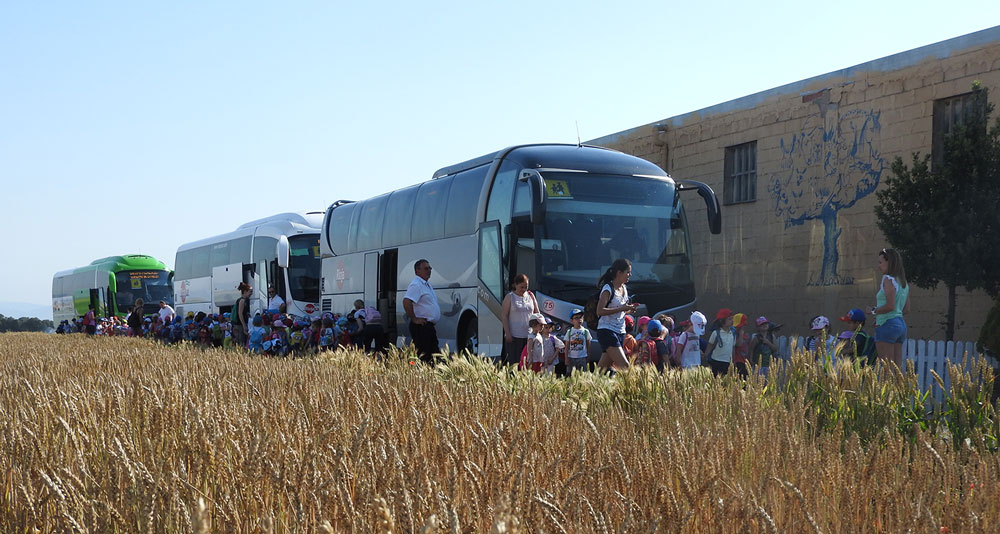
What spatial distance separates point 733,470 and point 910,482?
1.98ft

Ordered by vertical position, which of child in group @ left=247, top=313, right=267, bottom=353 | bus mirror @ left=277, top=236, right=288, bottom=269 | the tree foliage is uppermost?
bus mirror @ left=277, top=236, right=288, bottom=269

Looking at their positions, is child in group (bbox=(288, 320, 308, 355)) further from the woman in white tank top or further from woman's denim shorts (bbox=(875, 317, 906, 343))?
woman's denim shorts (bbox=(875, 317, 906, 343))

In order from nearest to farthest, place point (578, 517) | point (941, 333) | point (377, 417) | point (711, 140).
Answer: point (578, 517), point (377, 417), point (941, 333), point (711, 140)

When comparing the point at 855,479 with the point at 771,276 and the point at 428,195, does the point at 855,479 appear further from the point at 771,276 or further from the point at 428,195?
the point at 771,276

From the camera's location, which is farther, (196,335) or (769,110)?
(196,335)

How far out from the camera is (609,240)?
13727 mm

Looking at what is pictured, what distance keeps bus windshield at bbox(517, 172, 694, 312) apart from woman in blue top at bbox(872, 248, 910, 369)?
3.86m

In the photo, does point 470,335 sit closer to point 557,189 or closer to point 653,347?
point 557,189

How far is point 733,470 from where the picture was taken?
3.74 meters

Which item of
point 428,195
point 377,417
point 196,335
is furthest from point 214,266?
point 377,417

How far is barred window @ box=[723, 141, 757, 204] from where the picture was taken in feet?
69.5

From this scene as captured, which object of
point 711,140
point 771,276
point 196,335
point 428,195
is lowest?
point 196,335

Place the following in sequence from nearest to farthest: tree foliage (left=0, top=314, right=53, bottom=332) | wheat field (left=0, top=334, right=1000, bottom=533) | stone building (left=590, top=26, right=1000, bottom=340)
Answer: wheat field (left=0, top=334, right=1000, bottom=533)
stone building (left=590, top=26, right=1000, bottom=340)
tree foliage (left=0, top=314, right=53, bottom=332)

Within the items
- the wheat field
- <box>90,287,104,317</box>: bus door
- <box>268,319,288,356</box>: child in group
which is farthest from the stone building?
<box>90,287,104,317</box>: bus door
